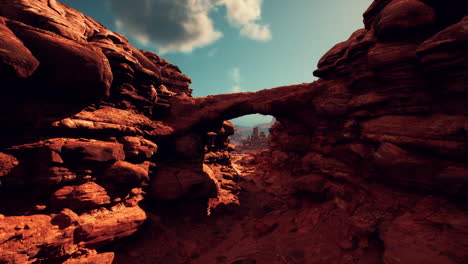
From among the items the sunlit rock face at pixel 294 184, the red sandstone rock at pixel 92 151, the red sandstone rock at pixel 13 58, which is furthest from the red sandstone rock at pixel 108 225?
the red sandstone rock at pixel 13 58

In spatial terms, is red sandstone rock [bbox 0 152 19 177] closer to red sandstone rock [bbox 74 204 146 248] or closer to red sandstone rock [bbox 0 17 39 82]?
red sandstone rock [bbox 0 17 39 82]

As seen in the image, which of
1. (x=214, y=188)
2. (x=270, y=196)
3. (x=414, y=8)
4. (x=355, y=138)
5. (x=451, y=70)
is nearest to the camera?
(x=451, y=70)

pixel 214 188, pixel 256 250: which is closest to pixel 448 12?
pixel 256 250

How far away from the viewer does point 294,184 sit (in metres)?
14.1

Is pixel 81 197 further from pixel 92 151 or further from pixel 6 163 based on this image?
pixel 6 163

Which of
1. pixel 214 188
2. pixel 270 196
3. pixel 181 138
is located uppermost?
pixel 181 138

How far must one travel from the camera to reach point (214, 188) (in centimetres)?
1520

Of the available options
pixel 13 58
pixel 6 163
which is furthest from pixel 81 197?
pixel 13 58

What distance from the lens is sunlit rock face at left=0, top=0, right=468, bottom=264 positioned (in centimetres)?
673

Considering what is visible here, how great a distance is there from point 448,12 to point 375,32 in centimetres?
265

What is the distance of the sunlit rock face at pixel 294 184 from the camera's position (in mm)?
6734

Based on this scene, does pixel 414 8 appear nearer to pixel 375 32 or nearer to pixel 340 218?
pixel 375 32

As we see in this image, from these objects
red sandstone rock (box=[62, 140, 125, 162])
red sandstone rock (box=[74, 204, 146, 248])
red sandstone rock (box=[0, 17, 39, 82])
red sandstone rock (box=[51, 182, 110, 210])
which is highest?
red sandstone rock (box=[0, 17, 39, 82])

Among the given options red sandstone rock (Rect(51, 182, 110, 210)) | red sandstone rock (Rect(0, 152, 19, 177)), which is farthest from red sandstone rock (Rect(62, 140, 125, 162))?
red sandstone rock (Rect(0, 152, 19, 177))
